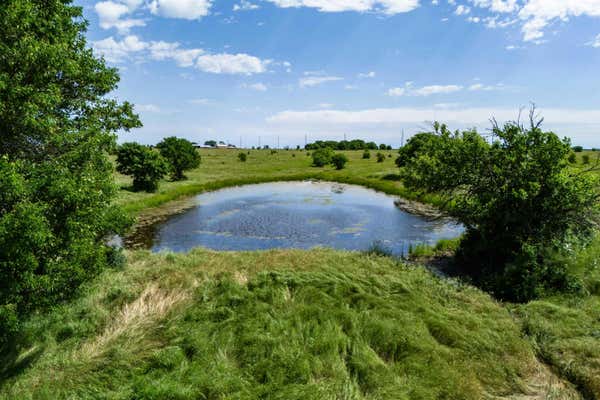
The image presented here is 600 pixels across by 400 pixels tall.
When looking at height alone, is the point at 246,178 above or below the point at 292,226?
above

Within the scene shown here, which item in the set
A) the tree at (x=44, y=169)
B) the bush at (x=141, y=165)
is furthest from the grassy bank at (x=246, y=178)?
the tree at (x=44, y=169)

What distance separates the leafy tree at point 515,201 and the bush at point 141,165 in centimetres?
3324

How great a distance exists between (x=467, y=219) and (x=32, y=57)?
1878cm

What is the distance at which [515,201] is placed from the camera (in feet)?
52.5

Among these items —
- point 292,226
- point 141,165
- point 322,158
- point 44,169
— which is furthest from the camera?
point 322,158

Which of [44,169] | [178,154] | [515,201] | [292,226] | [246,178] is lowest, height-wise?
[292,226]

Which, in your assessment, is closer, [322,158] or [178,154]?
[178,154]

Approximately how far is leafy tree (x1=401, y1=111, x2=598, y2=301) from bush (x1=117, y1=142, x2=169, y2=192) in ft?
109

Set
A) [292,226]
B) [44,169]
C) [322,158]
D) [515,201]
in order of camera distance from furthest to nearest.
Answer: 1. [322,158]
2. [292,226]
3. [515,201]
4. [44,169]

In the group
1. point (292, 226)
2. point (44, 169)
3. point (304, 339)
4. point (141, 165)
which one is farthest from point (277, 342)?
point (141, 165)

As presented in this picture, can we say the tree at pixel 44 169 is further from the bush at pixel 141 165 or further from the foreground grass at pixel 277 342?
the bush at pixel 141 165

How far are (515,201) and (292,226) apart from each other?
57.3 ft

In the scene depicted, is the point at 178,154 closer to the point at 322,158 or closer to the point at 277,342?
the point at 322,158

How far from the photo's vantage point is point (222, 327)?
1103cm
